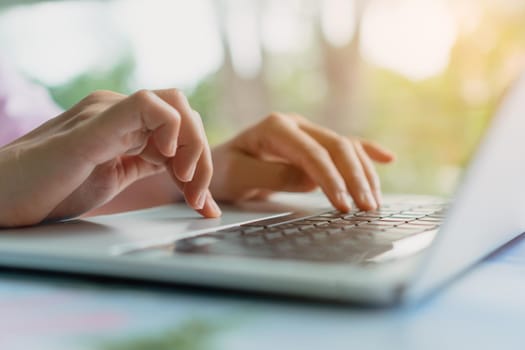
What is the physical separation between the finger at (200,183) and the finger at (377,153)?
1.26 ft

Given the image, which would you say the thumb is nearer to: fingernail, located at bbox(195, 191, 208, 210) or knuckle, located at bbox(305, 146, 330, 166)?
knuckle, located at bbox(305, 146, 330, 166)

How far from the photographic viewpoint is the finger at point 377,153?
101cm

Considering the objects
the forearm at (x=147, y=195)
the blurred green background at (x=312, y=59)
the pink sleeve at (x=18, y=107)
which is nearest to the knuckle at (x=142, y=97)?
the forearm at (x=147, y=195)

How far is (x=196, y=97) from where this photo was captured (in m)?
4.47

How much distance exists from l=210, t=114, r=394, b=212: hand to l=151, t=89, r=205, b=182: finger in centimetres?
22

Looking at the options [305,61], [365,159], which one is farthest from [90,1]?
[365,159]

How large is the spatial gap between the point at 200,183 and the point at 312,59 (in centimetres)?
363

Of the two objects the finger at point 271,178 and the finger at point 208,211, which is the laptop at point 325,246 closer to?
the finger at point 208,211

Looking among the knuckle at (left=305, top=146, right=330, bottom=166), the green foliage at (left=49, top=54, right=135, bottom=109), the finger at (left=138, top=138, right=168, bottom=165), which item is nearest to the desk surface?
the finger at (left=138, top=138, right=168, bottom=165)

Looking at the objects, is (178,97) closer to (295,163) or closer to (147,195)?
(295,163)

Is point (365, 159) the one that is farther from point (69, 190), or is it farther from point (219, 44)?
point (219, 44)

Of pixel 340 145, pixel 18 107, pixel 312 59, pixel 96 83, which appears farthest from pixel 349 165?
pixel 96 83

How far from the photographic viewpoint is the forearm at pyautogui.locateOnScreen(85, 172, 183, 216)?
3.41ft

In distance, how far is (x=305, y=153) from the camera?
2.81ft
